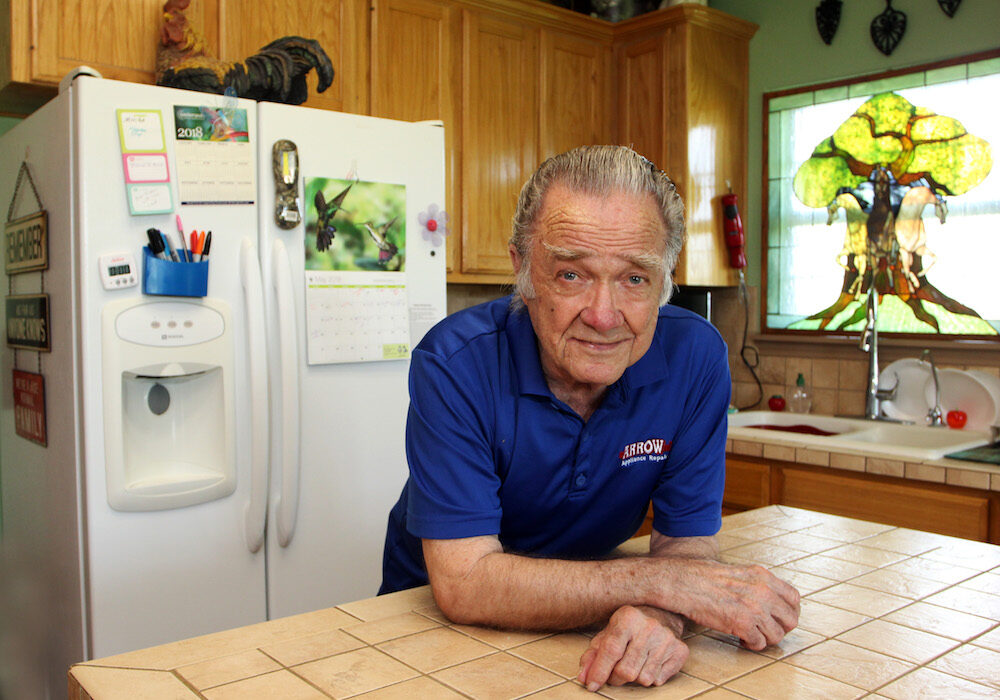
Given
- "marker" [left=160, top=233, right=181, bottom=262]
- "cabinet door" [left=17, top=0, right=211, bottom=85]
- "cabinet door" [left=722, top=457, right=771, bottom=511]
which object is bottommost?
"cabinet door" [left=722, top=457, right=771, bottom=511]

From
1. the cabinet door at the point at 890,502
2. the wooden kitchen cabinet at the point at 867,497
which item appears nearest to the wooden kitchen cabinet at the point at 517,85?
the wooden kitchen cabinet at the point at 867,497

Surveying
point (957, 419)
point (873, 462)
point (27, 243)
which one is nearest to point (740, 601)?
point (873, 462)

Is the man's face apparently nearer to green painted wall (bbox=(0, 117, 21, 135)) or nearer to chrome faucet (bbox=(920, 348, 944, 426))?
chrome faucet (bbox=(920, 348, 944, 426))

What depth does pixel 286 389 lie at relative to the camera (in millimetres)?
1939

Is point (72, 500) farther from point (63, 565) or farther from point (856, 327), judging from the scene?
point (856, 327)

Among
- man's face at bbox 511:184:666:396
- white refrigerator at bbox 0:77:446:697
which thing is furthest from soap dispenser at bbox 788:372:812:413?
man's face at bbox 511:184:666:396

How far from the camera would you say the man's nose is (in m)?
1.07

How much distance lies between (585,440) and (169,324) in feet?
3.54

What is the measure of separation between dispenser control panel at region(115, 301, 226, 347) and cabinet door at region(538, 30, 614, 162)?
5.42ft

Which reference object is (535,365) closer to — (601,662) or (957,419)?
(601,662)

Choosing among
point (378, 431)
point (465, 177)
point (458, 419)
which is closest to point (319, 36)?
point (465, 177)

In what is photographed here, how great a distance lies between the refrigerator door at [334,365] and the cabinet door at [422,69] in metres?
0.59

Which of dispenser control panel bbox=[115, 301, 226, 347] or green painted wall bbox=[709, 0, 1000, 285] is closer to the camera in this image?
dispenser control panel bbox=[115, 301, 226, 347]

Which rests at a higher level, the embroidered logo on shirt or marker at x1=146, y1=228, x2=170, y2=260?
marker at x1=146, y1=228, x2=170, y2=260
